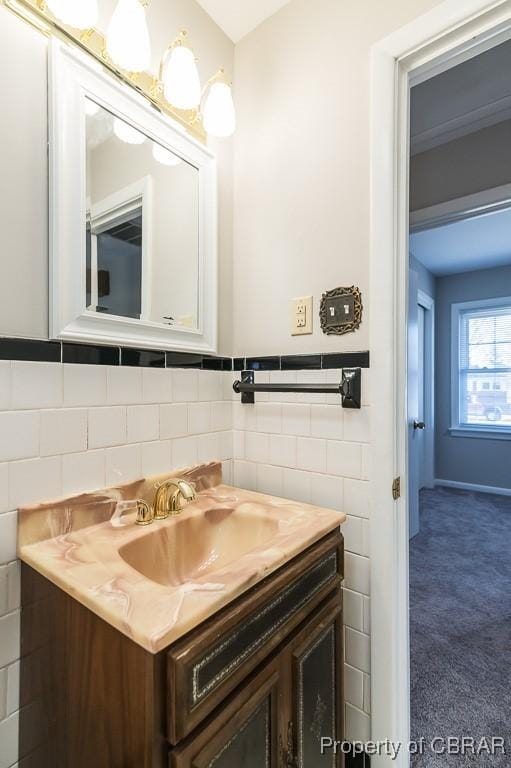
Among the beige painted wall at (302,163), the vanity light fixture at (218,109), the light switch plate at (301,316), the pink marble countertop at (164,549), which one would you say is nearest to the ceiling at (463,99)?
the beige painted wall at (302,163)

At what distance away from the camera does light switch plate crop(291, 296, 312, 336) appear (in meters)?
1.18

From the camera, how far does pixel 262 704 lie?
0.68 m

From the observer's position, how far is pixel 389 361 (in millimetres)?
1029

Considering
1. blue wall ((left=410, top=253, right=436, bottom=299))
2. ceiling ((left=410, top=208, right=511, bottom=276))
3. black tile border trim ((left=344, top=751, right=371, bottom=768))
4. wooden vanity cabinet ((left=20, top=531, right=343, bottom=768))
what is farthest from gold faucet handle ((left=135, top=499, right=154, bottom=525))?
blue wall ((left=410, top=253, right=436, bottom=299))

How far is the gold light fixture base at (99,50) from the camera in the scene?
2.68 feet

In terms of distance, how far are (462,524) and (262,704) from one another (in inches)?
125

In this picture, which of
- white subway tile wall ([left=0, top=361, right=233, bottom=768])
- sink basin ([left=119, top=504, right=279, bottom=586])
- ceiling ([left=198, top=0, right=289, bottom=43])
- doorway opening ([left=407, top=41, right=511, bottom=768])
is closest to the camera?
white subway tile wall ([left=0, top=361, right=233, bottom=768])

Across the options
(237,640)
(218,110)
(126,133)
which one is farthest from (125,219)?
(237,640)

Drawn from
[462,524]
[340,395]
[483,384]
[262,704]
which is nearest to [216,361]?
[340,395]

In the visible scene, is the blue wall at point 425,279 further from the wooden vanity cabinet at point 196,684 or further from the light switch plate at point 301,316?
the wooden vanity cabinet at point 196,684

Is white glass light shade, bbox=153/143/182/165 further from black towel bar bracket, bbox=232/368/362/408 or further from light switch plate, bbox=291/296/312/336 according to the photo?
black towel bar bracket, bbox=232/368/362/408

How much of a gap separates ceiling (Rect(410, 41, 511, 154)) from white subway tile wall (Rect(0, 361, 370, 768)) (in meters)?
1.54

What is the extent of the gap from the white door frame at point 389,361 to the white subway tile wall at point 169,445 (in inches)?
1.6

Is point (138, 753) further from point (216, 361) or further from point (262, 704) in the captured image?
point (216, 361)
